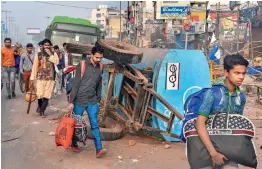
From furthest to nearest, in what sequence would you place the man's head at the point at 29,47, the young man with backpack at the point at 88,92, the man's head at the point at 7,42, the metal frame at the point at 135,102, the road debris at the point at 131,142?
the man's head at the point at 7,42 < the man's head at the point at 29,47 < the road debris at the point at 131,142 < the metal frame at the point at 135,102 < the young man with backpack at the point at 88,92

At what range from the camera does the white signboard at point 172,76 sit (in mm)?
6340

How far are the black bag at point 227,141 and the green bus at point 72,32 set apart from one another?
544 inches

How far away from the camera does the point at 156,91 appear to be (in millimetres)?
6355

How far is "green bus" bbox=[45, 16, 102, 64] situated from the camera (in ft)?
54.8

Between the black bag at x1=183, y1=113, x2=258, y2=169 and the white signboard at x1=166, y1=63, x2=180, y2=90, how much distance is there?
3.49m

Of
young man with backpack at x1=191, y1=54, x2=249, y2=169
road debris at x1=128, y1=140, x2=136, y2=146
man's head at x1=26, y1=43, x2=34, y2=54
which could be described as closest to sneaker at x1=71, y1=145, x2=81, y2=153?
road debris at x1=128, y1=140, x2=136, y2=146

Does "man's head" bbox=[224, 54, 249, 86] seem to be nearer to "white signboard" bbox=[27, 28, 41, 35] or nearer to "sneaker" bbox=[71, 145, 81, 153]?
"sneaker" bbox=[71, 145, 81, 153]

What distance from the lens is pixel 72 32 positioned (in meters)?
16.8

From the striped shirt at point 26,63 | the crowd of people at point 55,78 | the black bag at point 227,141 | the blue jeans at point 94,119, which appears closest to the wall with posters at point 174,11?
the crowd of people at point 55,78

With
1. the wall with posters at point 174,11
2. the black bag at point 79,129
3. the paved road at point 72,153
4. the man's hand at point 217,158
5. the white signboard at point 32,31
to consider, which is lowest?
the paved road at point 72,153

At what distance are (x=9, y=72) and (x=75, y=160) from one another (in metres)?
6.11

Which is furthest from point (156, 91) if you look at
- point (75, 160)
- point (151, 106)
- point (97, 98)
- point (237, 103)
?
point (237, 103)

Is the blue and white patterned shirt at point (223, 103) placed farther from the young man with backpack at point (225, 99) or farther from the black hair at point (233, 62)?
Answer: the black hair at point (233, 62)

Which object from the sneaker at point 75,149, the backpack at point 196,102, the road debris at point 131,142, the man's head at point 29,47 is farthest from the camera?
the man's head at point 29,47
